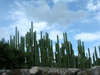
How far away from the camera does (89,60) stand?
1670 cm

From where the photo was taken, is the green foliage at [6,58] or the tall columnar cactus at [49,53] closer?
the green foliage at [6,58]

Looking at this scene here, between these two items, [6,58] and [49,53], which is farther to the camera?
[49,53]

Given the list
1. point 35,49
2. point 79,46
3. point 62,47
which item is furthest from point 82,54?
point 35,49

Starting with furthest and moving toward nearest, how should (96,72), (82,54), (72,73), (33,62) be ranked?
(82,54) → (33,62) → (72,73) → (96,72)

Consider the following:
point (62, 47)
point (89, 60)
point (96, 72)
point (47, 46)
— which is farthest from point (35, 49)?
point (96, 72)

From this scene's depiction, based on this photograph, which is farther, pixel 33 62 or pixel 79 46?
pixel 79 46

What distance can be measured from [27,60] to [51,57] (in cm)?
231

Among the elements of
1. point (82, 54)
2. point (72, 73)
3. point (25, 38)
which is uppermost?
point (25, 38)

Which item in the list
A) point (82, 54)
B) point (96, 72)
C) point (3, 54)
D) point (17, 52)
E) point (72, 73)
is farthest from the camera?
point (82, 54)

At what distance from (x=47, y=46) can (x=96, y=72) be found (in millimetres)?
8037

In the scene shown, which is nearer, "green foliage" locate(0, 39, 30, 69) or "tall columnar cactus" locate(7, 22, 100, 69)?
"green foliage" locate(0, 39, 30, 69)

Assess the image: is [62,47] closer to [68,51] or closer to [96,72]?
[68,51]

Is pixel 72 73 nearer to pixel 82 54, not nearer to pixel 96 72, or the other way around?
pixel 96 72

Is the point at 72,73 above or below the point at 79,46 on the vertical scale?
below
